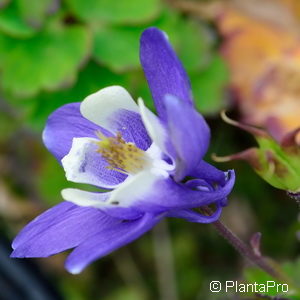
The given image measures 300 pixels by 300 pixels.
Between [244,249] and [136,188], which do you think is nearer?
[136,188]

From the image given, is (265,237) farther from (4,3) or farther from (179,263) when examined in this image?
(4,3)

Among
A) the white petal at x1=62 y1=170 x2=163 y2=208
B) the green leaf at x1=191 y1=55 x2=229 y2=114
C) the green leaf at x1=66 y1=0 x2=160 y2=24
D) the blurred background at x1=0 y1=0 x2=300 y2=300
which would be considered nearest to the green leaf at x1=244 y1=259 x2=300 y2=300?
the blurred background at x1=0 y1=0 x2=300 y2=300

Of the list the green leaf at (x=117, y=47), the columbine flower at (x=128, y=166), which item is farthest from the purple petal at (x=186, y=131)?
the green leaf at (x=117, y=47)

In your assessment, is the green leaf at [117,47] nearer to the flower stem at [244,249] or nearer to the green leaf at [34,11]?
the green leaf at [34,11]

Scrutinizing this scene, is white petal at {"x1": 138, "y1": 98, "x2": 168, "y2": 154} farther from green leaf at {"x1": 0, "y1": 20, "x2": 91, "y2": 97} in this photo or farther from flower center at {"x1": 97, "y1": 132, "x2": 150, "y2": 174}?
green leaf at {"x1": 0, "y1": 20, "x2": 91, "y2": 97}

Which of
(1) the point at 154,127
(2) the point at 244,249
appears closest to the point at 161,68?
(1) the point at 154,127

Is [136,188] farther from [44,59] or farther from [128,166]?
[44,59]
